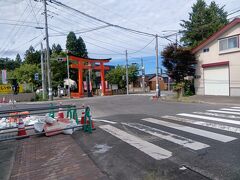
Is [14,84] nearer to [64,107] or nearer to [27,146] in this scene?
[64,107]

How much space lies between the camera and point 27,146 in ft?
23.3

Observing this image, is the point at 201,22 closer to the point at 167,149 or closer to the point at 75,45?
the point at 75,45

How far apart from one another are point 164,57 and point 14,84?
50.2 feet

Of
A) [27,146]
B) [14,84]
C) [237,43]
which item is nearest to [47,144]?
[27,146]

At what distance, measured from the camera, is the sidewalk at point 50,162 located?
15.8 ft

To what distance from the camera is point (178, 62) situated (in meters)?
24.0

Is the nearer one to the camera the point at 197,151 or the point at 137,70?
the point at 197,151

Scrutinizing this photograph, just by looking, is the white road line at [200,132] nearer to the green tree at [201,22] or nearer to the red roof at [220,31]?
the red roof at [220,31]

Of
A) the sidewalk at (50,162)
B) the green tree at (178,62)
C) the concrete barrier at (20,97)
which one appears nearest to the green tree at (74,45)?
the concrete barrier at (20,97)

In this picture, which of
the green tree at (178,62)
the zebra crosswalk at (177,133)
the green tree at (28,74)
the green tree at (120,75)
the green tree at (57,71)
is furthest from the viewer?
the green tree at (120,75)

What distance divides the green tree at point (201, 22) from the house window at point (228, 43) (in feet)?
59.3

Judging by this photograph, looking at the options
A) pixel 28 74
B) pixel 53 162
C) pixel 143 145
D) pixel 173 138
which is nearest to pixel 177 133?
pixel 173 138

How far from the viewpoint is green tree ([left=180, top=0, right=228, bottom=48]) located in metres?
39.6

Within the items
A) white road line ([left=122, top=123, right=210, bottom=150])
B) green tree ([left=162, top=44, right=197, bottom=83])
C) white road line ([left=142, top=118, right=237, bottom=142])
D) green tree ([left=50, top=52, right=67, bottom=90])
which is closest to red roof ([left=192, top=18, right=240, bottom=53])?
green tree ([left=162, top=44, right=197, bottom=83])
